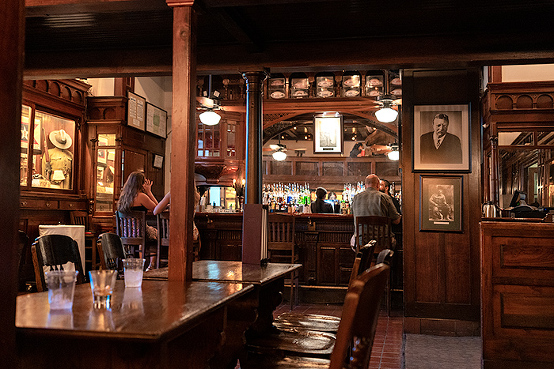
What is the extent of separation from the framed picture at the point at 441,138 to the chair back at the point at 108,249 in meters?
3.35

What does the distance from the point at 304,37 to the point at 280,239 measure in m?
2.67

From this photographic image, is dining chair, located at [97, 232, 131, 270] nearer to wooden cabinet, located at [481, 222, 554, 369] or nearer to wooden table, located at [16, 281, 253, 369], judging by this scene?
wooden table, located at [16, 281, 253, 369]

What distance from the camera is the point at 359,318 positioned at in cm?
129

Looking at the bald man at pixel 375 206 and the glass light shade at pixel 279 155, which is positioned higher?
the glass light shade at pixel 279 155

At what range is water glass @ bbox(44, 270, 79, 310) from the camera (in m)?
1.77

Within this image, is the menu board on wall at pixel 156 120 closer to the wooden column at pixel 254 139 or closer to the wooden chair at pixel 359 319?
the wooden column at pixel 254 139

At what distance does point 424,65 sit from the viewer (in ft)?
15.2

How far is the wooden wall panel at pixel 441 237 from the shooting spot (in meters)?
5.36

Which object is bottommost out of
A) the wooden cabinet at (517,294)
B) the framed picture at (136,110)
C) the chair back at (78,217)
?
the wooden cabinet at (517,294)

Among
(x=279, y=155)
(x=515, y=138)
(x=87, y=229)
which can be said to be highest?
(x=279, y=155)

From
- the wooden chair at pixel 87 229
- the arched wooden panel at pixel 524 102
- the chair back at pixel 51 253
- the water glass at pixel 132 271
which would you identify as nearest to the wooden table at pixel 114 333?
the water glass at pixel 132 271

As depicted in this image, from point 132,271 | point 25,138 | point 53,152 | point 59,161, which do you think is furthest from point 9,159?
point 59,161

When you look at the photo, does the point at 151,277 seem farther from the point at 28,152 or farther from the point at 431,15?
the point at 28,152

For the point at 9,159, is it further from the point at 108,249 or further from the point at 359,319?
the point at 108,249
